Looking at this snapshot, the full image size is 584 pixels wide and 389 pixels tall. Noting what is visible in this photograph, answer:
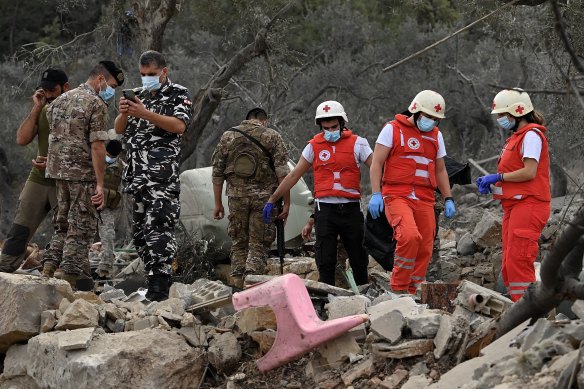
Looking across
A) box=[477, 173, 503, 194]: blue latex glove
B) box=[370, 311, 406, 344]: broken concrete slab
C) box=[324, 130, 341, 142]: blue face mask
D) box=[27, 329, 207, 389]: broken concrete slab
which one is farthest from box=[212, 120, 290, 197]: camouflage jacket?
box=[370, 311, 406, 344]: broken concrete slab

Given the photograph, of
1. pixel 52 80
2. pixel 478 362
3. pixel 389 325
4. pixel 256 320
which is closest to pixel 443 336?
pixel 389 325

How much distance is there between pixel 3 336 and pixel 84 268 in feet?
5.03

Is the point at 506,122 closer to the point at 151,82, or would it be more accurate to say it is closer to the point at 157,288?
the point at 151,82

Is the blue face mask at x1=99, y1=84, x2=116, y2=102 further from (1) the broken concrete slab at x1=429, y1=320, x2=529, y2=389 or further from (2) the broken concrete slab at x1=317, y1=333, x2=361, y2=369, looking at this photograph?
(1) the broken concrete slab at x1=429, y1=320, x2=529, y2=389

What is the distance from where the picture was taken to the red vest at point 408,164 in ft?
25.4

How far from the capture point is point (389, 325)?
19.0ft

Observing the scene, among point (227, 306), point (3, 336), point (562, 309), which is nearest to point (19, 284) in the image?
point (3, 336)

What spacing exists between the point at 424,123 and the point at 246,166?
1.93 meters

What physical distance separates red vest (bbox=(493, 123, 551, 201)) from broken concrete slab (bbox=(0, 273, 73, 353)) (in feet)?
10.4

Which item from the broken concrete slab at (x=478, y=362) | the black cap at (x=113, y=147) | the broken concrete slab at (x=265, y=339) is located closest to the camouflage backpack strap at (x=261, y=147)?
the black cap at (x=113, y=147)

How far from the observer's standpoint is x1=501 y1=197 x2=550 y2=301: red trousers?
24.2 ft

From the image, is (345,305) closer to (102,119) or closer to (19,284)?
(19,284)

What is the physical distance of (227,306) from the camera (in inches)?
289

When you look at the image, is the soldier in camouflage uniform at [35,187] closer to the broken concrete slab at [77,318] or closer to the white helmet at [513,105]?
Answer: the broken concrete slab at [77,318]
